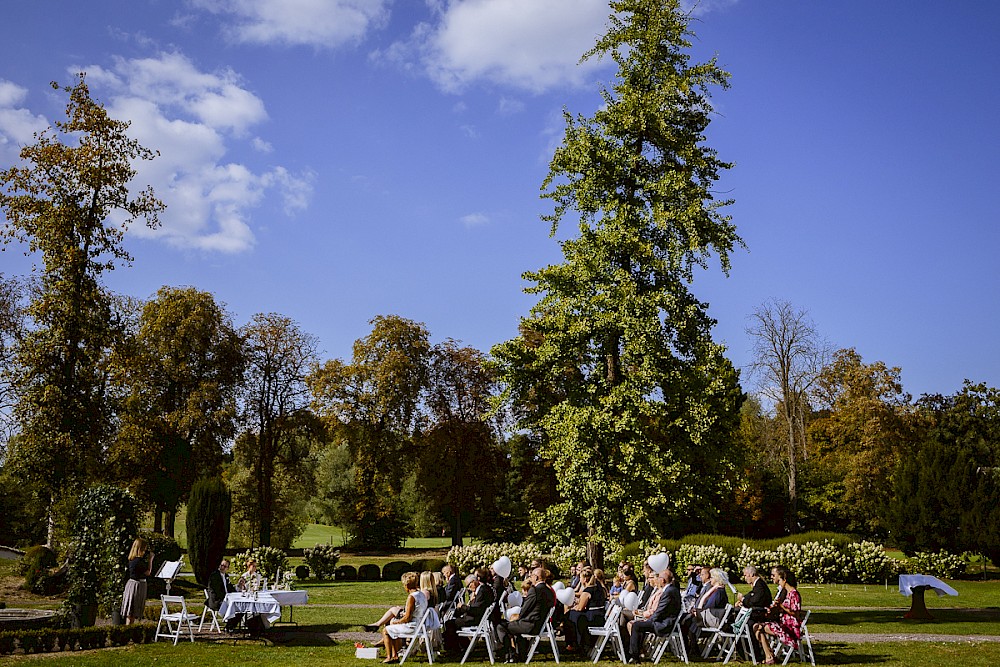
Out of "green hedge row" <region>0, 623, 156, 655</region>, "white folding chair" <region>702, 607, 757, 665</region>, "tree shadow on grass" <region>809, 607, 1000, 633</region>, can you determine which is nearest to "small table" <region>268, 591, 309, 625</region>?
"green hedge row" <region>0, 623, 156, 655</region>

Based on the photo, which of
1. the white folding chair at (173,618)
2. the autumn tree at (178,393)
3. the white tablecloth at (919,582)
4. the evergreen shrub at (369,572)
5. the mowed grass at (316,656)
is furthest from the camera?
the autumn tree at (178,393)

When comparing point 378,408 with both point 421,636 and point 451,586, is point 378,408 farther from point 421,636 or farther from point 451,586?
point 421,636

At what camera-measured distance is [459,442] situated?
3991cm

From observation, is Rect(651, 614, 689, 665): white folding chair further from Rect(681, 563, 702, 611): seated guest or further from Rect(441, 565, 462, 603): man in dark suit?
Rect(441, 565, 462, 603): man in dark suit

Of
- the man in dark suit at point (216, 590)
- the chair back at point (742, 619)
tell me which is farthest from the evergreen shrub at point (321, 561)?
the chair back at point (742, 619)

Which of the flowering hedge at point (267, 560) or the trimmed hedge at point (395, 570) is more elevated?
the flowering hedge at point (267, 560)

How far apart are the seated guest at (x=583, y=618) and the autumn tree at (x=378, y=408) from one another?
88.0 feet

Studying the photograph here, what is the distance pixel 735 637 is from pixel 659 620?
104 centimetres

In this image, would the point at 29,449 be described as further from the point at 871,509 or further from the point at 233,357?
the point at 871,509

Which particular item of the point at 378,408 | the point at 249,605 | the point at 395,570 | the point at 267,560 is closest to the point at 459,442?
the point at 378,408

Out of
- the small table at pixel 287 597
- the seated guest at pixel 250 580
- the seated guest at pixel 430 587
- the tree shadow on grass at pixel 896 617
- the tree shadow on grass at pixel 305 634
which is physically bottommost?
the tree shadow on grass at pixel 896 617

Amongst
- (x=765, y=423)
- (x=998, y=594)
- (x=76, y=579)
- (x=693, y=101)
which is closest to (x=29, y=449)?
(x=76, y=579)

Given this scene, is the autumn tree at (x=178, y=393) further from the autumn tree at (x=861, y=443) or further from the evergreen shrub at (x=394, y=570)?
the autumn tree at (x=861, y=443)

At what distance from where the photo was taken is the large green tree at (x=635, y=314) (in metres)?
17.4
